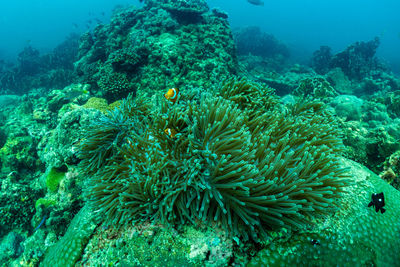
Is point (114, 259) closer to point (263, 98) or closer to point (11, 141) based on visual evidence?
point (263, 98)

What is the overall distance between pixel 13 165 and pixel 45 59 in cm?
2008

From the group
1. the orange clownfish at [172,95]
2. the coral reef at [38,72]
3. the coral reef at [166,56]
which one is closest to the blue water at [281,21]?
the coral reef at [38,72]

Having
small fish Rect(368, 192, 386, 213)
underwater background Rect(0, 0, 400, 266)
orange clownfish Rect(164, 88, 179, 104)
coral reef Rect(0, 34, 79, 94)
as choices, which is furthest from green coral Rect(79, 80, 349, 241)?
coral reef Rect(0, 34, 79, 94)

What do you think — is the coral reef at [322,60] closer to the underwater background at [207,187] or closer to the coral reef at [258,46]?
the coral reef at [258,46]

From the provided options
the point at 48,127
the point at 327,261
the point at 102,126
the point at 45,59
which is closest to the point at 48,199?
the point at 102,126

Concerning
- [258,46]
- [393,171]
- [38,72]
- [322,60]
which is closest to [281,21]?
[258,46]

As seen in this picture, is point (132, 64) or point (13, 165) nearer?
point (13, 165)

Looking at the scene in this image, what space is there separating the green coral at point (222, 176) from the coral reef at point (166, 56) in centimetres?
495

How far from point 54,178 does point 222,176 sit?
4192 mm

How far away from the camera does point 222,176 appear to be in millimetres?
2113

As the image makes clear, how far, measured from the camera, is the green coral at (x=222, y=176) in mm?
2109

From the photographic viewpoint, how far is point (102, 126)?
3318mm

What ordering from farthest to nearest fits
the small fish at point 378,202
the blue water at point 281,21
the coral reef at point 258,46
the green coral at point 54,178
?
the blue water at point 281,21 → the coral reef at point 258,46 → the green coral at point 54,178 → the small fish at point 378,202

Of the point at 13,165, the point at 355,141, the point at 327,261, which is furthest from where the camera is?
the point at 13,165
